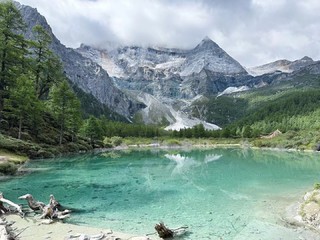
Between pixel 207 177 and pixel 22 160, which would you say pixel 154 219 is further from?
pixel 22 160

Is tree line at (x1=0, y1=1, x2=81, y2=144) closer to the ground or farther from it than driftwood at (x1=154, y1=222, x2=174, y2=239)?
farther from it

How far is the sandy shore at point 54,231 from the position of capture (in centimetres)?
1755

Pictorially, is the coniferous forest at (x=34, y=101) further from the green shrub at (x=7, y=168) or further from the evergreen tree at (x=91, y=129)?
the green shrub at (x=7, y=168)

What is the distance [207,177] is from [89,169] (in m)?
18.7

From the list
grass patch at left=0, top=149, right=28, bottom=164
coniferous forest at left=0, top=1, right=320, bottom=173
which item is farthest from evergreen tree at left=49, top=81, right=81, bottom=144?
grass patch at left=0, top=149, right=28, bottom=164

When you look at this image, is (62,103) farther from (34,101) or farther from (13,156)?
(13,156)

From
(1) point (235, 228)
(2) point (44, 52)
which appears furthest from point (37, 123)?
(1) point (235, 228)

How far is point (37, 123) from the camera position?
71125mm

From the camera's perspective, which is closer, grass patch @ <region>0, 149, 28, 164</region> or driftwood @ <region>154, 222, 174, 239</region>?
driftwood @ <region>154, 222, 174, 239</region>

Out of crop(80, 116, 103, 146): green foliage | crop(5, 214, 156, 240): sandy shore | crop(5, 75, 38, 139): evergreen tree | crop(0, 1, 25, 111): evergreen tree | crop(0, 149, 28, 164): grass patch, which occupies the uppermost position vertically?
crop(0, 1, 25, 111): evergreen tree

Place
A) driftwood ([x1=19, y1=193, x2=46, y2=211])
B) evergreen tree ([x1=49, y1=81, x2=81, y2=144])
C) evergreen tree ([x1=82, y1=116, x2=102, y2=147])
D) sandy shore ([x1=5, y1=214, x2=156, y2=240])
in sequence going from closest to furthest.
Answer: sandy shore ([x1=5, y1=214, x2=156, y2=240])
driftwood ([x1=19, y1=193, x2=46, y2=211])
evergreen tree ([x1=49, y1=81, x2=81, y2=144])
evergreen tree ([x1=82, y1=116, x2=102, y2=147])

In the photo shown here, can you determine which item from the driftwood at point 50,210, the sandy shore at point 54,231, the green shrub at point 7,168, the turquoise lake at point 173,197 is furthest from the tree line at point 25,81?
the sandy shore at point 54,231

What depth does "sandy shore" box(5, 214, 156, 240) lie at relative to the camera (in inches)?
691

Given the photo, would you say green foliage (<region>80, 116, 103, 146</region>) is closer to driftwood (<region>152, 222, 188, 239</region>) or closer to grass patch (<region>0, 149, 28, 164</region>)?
grass patch (<region>0, 149, 28, 164</region>)
